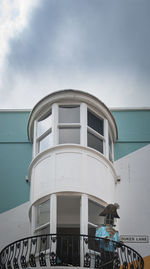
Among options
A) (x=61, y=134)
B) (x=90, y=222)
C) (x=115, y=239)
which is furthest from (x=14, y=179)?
(x=115, y=239)

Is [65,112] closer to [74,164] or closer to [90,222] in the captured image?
[74,164]

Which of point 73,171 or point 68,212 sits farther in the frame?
point 68,212

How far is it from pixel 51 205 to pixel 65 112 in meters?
2.85

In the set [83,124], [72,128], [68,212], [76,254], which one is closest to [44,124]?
[72,128]

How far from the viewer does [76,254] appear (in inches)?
492

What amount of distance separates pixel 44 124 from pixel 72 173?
208 cm

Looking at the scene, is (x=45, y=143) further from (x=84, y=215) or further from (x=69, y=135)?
(x=84, y=215)

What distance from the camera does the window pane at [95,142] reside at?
1452 cm

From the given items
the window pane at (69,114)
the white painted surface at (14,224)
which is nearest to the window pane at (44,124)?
the window pane at (69,114)

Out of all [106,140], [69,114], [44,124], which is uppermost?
[69,114]

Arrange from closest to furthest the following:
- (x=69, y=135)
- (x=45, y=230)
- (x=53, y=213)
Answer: (x=53, y=213) → (x=45, y=230) → (x=69, y=135)

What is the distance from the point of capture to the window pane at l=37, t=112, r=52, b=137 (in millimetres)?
14844

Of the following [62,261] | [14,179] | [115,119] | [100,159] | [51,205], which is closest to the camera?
[62,261]

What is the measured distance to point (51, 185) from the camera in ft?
43.9
